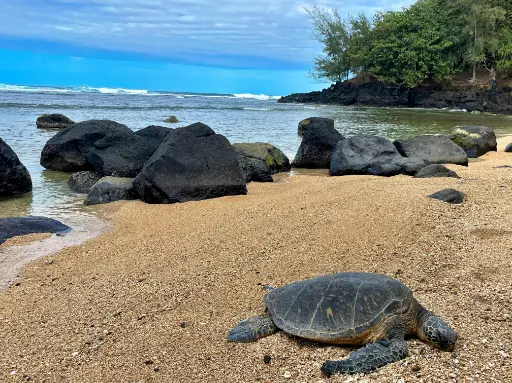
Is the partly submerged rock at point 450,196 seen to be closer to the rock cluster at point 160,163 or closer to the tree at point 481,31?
the rock cluster at point 160,163

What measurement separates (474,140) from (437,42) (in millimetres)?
39571

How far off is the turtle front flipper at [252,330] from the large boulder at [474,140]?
12.5 metres

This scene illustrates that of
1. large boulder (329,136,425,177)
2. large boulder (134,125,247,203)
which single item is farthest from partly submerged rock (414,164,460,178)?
large boulder (134,125,247,203)

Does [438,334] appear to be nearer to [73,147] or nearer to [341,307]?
[341,307]

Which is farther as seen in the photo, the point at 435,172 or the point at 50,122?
the point at 50,122

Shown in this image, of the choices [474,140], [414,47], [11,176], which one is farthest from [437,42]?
[11,176]

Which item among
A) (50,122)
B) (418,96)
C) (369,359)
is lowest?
(369,359)

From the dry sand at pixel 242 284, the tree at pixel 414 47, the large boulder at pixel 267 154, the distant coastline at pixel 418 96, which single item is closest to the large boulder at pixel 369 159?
the large boulder at pixel 267 154

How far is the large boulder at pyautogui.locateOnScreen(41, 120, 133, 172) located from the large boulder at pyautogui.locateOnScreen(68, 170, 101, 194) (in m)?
1.65

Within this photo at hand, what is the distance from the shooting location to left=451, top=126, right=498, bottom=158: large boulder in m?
14.5

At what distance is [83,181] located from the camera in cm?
1005

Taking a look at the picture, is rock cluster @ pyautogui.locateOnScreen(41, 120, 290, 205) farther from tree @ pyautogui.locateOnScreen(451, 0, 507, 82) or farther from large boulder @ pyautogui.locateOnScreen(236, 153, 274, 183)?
tree @ pyautogui.locateOnScreen(451, 0, 507, 82)

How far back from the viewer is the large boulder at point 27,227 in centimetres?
644

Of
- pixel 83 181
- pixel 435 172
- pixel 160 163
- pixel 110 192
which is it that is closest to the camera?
pixel 160 163
